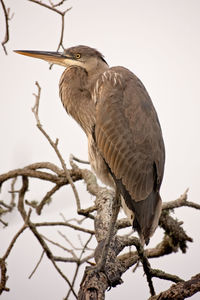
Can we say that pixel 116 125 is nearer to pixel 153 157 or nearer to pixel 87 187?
pixel 153 157

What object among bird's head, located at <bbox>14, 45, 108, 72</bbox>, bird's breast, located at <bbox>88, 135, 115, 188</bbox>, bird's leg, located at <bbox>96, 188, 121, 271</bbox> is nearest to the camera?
bird's leg, located at <bbox>96, 188, 121, 271</bbox>

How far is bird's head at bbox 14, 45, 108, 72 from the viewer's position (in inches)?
122

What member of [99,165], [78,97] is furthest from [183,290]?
[78,97]

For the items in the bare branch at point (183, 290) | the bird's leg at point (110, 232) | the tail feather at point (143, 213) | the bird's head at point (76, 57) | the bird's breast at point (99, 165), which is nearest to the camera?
the bare branch at point (183, 290)

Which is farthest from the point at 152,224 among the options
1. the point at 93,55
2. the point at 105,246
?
the point at 93,55

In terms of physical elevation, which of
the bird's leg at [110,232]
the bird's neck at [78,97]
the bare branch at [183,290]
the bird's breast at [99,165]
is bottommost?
the bare branch at [183,290]

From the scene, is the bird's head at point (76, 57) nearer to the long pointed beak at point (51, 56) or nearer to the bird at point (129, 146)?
the long pointed beak at point (51, 56)

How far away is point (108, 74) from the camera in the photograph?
2840mm

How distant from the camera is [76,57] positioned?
3.14m

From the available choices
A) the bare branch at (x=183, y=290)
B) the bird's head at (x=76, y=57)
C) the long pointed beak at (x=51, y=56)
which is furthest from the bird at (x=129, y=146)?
the bare branch at (x=183, y=290)

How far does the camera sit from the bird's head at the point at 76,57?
311 cm

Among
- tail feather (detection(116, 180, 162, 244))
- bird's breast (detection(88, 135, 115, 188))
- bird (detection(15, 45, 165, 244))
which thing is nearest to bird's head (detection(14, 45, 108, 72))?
bird (detection(15, 45, 165, 244))

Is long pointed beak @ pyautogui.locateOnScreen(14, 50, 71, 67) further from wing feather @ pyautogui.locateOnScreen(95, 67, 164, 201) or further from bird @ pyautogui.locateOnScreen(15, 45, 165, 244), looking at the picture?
wing feather @ pyautogui.locateOnScreen(95, 67, 164, 201)

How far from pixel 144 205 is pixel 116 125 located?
0.54 m
